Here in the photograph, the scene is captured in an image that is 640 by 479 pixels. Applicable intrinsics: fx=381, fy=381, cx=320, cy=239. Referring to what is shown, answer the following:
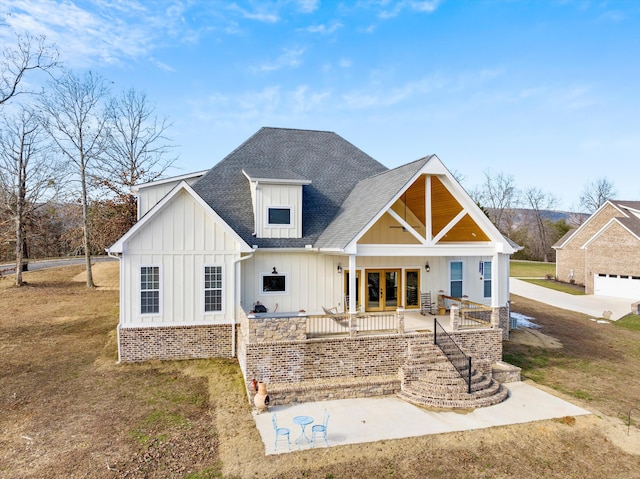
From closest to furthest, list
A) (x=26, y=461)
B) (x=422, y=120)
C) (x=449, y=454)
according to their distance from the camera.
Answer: (x=26, y=461) → (x=449, y=454) → (x=422, y=120)

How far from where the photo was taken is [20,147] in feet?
92.6

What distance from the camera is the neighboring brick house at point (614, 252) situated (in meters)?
30.0

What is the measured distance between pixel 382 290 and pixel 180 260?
8.10 meters

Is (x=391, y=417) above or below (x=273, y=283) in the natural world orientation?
below

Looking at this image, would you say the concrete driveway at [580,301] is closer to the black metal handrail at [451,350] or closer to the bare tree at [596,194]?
the black metal handrail at [451,350]

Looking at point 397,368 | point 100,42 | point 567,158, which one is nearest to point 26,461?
point 397,368

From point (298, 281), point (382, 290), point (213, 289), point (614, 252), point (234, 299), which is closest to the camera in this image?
point (213, 289)

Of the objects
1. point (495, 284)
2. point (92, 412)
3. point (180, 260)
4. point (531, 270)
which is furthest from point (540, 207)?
point (92, 412)

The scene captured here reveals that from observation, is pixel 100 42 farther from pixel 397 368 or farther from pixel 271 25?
pixel 397 368

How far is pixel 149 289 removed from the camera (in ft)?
43.0

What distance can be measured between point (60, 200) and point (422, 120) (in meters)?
29.7

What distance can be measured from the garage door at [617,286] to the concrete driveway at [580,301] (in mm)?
601

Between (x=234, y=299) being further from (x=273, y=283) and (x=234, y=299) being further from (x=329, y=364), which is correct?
(x=329, y=364)

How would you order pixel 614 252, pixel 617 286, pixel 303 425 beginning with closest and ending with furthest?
pixel 303 425
pixel 617 286
pixel 614 252
